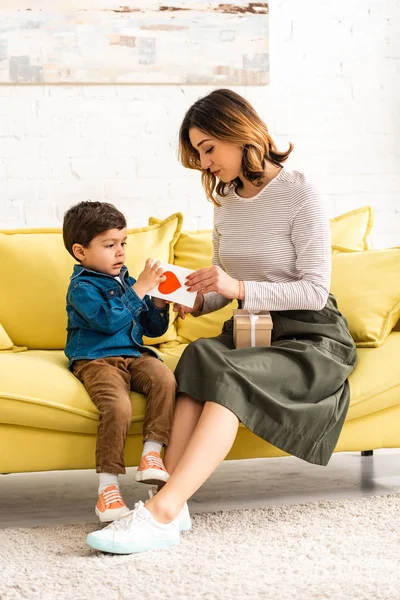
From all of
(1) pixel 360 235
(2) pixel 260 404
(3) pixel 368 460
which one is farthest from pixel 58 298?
(3) pixel 368 460

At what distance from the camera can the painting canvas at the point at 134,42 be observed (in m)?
2.95

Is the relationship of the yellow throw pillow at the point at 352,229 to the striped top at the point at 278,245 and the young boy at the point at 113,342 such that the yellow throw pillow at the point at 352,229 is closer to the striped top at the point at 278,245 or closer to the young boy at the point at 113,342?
the striped top at the point at 278,245

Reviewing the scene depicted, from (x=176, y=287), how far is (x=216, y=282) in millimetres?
139

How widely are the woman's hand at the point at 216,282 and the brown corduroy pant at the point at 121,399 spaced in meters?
0.23

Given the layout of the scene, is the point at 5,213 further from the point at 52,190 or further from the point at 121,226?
the point at 121,226

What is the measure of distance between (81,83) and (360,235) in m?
1.19

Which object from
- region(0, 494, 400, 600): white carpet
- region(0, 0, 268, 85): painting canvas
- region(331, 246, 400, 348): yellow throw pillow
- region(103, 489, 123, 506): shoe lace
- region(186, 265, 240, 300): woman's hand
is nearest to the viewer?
region(0, 494, 400, 600): white carpet

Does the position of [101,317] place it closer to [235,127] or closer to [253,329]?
[253,329]

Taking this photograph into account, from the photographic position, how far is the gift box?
2039 millimetres

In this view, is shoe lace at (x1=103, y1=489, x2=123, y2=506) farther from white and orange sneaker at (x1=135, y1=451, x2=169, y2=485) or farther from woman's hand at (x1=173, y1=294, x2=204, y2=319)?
woman's hand at (x1=173, y1=294, x2=204, y2=319)

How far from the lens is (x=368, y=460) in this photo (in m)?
2.83

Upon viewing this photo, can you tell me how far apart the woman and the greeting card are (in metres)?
0.03

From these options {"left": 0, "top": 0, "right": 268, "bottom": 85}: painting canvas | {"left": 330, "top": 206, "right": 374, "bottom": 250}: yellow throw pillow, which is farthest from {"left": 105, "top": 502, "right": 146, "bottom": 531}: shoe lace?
{"left": 0, "top": 0, "right": 268, "bottom": 85}: painting canvas

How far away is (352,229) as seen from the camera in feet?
8.82
